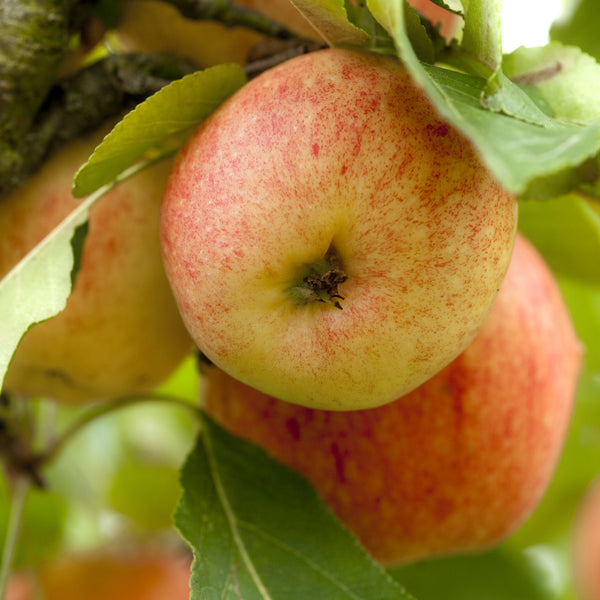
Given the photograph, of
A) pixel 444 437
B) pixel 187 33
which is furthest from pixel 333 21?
pixel 444 437

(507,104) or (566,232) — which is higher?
(507,104)

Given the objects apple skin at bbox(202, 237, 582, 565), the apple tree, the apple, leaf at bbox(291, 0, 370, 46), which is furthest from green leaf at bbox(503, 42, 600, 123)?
the apple

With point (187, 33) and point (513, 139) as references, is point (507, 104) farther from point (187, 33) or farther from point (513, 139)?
point (187, 33)

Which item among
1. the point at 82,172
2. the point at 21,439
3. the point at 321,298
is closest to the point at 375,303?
the point at 321,298

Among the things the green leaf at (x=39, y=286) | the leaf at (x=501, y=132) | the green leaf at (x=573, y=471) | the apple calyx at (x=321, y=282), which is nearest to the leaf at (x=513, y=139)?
the leaf at (x=501, y=132)

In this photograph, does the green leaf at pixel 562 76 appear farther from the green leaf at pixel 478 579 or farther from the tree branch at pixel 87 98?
the green leaf at pixel 478 579

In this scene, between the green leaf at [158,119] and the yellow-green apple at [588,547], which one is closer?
the green leaf at [158,119]

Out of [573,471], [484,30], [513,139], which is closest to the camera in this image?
[513,139]
